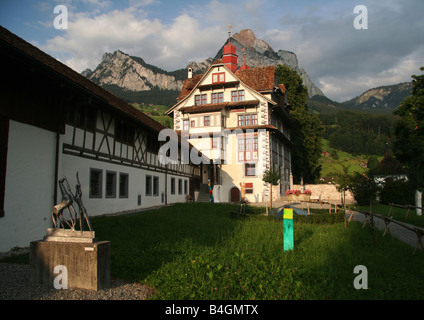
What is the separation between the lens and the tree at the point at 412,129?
2989cm

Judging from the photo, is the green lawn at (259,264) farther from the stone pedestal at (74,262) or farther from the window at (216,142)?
the window at (216,142)

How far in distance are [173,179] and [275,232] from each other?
1833 centimetres

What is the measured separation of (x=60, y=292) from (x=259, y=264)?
13.5ft

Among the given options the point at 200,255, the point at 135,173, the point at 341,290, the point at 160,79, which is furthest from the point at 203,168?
the point at 160,79

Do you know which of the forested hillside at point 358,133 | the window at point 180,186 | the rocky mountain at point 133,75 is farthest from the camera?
the rocky mountain at point 133,75

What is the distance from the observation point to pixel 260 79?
40.2 meters

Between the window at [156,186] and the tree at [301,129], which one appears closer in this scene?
the window at [156,186]

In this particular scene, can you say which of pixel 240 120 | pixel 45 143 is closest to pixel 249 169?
pixel 240 120

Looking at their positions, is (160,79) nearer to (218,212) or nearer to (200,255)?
(218,212)

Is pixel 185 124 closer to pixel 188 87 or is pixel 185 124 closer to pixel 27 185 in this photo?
pixel 188 87

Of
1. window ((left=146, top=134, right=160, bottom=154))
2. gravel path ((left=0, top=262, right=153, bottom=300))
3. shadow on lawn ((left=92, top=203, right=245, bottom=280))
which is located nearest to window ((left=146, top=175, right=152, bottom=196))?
window ((left=146, top=134, right=160, bottom=154))

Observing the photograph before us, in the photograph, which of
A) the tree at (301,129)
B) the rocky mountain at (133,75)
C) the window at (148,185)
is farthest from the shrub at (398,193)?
the rocky mountain at (133,75)

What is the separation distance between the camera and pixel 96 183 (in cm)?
1730

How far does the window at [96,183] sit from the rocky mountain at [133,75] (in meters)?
164
